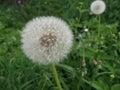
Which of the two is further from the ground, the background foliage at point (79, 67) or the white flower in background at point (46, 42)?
the white flower in background at point (46, 42)

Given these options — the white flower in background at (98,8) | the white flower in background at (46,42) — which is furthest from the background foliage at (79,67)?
the white flower in background at (46,42)

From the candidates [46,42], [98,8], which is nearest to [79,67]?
[98,8]

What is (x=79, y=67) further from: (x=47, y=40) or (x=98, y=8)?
(x=47, y=40)

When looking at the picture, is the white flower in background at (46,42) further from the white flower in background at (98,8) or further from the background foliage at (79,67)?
the white flower in background at (98,8)

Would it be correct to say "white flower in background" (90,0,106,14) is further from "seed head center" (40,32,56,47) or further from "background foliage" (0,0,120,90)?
"seed head center" (40,32,56,47)

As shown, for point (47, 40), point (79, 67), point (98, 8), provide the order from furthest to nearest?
point (98, 8) → point (79, 67) → point (47, 40)

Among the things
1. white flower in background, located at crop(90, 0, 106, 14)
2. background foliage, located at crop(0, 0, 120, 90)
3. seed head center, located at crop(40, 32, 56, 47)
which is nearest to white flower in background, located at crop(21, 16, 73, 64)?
seed head center, located at crop(40, 32, 56, 47)

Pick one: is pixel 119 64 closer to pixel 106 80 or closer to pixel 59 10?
pixel 106 80


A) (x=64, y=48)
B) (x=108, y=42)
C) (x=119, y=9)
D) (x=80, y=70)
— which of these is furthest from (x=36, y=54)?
(x=119, y=9)
